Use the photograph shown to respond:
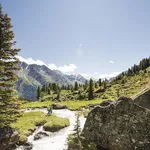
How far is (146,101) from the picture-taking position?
16.0 metres

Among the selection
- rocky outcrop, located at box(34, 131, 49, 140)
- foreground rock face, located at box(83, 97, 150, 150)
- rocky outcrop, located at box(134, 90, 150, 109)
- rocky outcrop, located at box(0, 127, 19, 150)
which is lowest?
rocky outcrop, located at box(34, 131, 49, 140)

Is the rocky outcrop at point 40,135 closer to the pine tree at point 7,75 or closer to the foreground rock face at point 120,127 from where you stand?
the pine tree at point 7,75

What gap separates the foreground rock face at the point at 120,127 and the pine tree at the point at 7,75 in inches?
364

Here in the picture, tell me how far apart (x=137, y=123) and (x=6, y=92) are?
14.3 meters

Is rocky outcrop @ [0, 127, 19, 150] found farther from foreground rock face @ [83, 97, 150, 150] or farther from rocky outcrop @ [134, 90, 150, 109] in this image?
rocky outcrop @ [134, 90, 150, 109]

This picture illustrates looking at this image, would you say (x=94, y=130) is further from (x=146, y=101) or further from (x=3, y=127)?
(x=3, y=127)

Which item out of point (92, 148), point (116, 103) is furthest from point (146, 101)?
point (92, 148)

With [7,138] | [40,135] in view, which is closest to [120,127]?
[7,138]

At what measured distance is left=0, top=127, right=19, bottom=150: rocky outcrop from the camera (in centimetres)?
1784

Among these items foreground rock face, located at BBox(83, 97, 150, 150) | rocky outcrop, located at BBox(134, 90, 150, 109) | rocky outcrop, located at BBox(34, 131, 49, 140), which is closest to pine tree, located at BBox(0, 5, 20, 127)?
rocky outcrop, located at BBox(34, 131, 49, 140)

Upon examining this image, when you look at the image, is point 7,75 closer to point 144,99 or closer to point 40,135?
point 40,135

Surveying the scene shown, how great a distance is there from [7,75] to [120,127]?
45.8 ft

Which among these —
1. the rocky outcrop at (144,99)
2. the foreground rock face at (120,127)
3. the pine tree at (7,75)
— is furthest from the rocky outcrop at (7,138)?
the rocky outcrop at (144,99)

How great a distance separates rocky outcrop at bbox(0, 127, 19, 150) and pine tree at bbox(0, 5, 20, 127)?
3.38 feet
